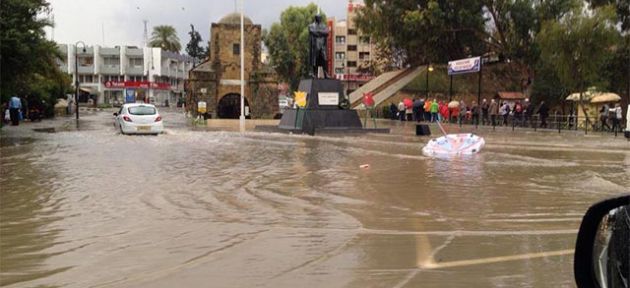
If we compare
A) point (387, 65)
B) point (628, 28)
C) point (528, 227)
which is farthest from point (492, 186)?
point (387, 65)

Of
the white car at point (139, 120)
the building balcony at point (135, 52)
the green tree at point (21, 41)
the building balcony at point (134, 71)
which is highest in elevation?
the building balcony at point (135, 52)

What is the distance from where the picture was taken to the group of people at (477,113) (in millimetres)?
36641

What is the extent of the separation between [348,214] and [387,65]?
69171mm

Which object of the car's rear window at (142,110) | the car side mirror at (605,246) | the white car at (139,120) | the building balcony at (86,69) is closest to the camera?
the car side mirror at (605,246)

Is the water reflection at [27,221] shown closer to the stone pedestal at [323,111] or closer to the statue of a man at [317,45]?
the stone pedestal at [323,111]

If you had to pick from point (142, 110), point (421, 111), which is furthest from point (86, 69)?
point (142, 110)

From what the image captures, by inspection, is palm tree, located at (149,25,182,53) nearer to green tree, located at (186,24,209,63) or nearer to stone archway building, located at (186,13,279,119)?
green tree, located at (186,24,209,63)

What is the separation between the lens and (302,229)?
26.1 ft

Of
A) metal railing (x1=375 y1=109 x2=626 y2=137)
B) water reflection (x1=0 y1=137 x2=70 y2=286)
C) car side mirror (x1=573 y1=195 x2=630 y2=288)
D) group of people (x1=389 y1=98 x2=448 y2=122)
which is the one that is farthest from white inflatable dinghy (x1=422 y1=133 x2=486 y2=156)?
group of people (x1=389 y1=98 x2=448 y2=122)

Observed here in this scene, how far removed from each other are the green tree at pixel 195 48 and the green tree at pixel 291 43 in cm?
2282

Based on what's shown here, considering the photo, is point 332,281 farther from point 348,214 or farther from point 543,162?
point 543,162

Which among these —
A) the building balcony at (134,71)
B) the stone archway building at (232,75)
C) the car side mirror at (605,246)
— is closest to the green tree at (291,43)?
the building balcony at (134,71)

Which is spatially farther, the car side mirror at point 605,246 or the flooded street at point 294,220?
the flooded street at point 294,220

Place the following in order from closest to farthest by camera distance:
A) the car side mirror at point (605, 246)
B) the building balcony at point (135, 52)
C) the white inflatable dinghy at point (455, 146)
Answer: the car side mirror at point (605, 246) → the white inflatable dinghy at point (455, 146) → the building balcony at point (135, 52)
